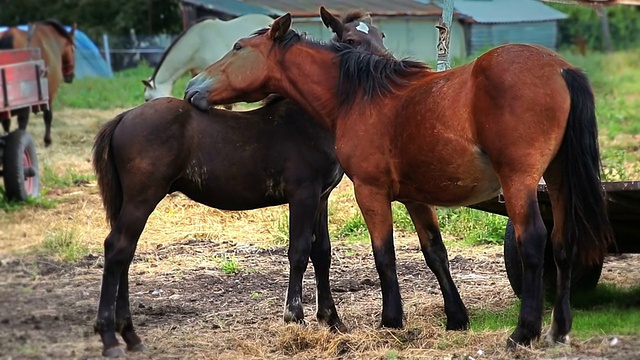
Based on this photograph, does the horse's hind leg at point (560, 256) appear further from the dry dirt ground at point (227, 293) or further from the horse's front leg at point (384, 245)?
the horse's front leg at point (384, 245)

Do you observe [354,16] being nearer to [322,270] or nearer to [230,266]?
[322,270]

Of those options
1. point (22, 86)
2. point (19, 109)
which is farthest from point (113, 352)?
point (19, 109)

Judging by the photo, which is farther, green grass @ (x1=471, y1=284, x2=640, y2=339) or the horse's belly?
green grass @ (x1=471, y1=284, x2=640, y2=339)

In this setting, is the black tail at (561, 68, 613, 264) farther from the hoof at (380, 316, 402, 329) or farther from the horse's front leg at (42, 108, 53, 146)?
the horse's front leg at (42, 108, 53, 146)

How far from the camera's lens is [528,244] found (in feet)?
15.9

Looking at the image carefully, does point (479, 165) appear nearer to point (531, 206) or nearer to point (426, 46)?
point (531, 206)

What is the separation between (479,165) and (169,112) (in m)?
1.78

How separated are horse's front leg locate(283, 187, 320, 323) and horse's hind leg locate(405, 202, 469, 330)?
65 centimetres

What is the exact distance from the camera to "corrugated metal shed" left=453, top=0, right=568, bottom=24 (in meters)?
21.9

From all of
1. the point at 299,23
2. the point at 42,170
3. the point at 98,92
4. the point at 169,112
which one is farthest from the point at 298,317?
the point at 98,92

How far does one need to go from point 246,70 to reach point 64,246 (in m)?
3.12

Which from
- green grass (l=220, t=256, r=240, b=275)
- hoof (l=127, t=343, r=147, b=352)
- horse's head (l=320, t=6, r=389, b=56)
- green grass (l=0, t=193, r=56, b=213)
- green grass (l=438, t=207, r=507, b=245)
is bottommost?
green grass (l=0, t=193, r=56, b=213)

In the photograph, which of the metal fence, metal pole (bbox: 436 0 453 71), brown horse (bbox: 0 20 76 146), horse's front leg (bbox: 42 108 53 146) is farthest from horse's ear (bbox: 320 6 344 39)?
the metal fence

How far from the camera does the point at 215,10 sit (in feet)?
69.1
